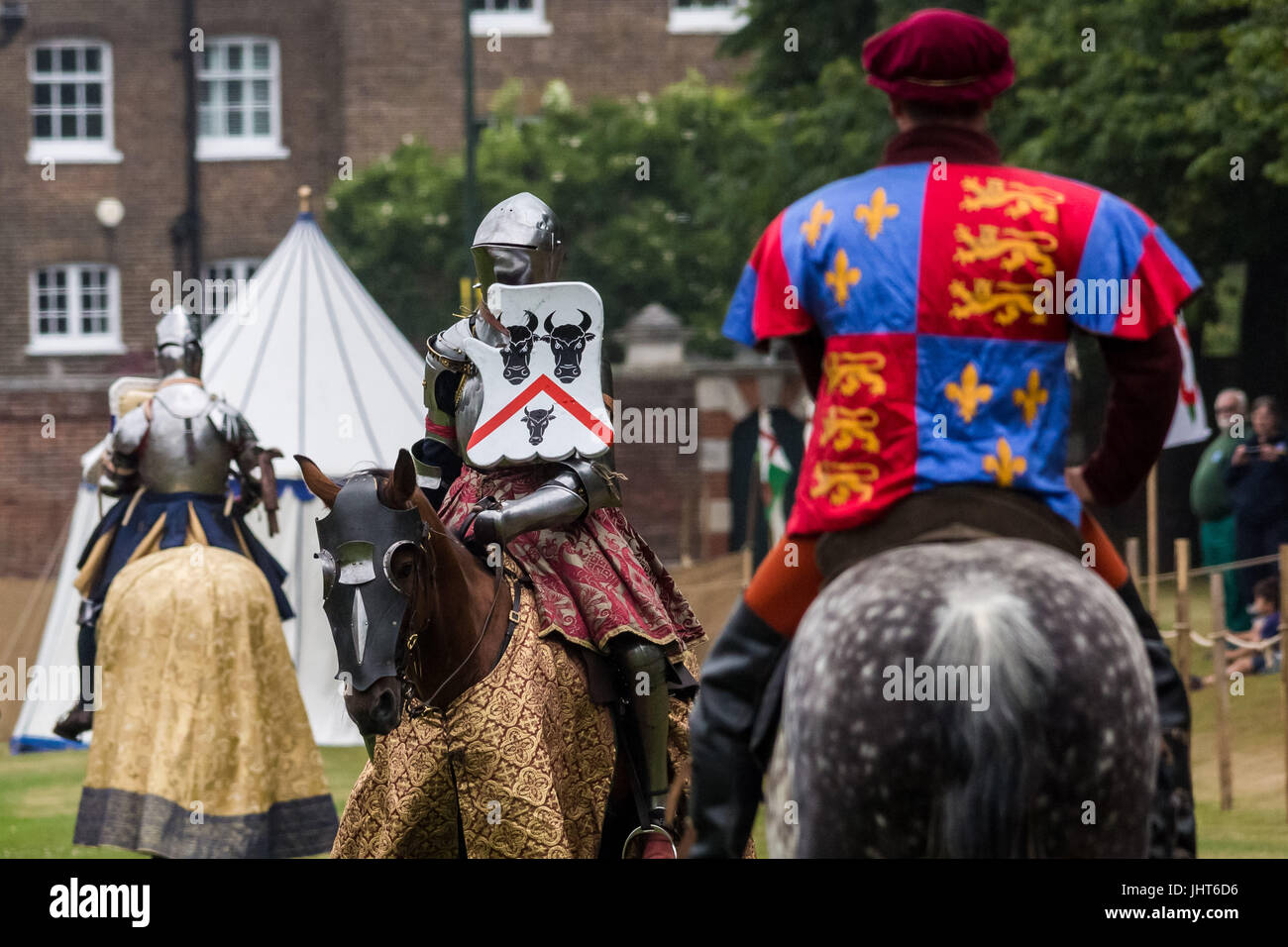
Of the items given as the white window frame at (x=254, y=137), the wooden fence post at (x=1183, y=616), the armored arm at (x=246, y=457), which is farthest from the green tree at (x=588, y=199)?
the armored arm at (x=246, y=457)

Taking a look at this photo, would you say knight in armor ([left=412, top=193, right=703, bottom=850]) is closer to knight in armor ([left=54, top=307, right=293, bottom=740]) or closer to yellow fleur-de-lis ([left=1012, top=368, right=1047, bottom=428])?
yellow fleur-de-lis ([left=1012, top=368, right=1047, bottom=428])

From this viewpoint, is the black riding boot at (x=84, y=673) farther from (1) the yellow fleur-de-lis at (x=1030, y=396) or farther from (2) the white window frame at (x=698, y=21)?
(2) the white window frame at (x=698, y=21)

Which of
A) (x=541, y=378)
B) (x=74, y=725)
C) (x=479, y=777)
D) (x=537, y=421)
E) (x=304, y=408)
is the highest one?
(x=541, y=378)

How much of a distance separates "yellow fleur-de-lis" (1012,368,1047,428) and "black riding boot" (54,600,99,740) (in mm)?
6930

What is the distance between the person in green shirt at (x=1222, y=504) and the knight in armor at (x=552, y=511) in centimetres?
990

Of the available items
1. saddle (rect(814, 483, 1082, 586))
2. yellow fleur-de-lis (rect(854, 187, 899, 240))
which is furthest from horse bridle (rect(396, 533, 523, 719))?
yellow fleur-de-lis (rect(854, 187, 899, 240))

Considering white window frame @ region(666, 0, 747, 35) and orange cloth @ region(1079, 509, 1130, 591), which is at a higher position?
white window frame @ region(666, 0, 747, 35)

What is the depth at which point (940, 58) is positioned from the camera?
4.29 metres

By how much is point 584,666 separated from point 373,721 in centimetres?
104

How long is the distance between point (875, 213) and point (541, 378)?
2151 millimetres

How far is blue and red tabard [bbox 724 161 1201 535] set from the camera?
411cm

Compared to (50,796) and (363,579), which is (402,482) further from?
(50,796)

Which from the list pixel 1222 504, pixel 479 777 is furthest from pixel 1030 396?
pixel 1222 504
